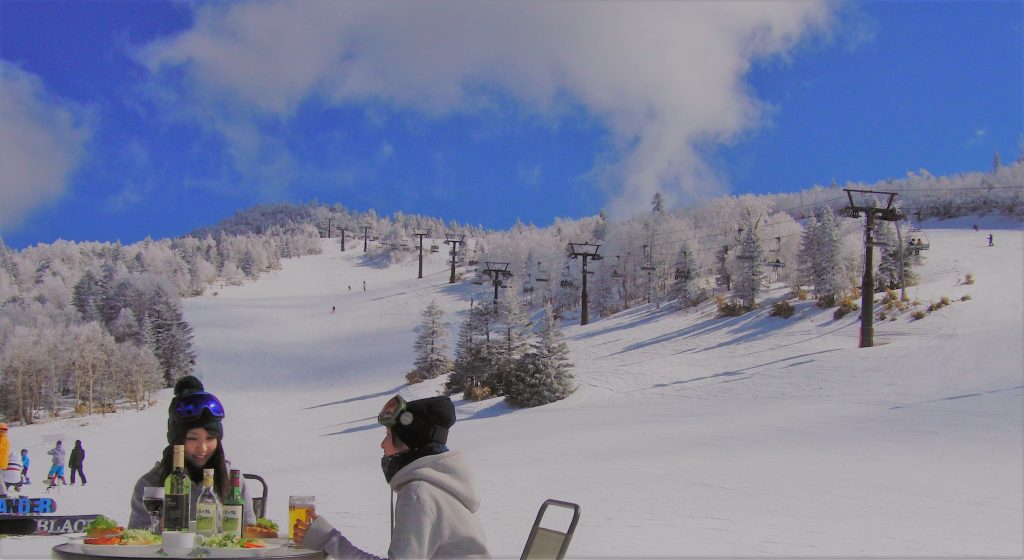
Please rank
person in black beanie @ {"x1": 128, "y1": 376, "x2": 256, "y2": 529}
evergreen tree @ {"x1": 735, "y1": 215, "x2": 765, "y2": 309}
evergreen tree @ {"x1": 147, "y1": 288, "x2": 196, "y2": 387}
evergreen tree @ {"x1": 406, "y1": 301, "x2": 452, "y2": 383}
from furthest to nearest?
evergreen tree @ {"x1": 147, "y1": 288, "x2": 196, "y2": 387} < evergreen tree @ {"x1": 735, "y1": 215, "x2": 765, "y2": 309} < evergreen tree @ {"x1": 406, "y1": 301, "x2": 452, "y2": 383} < person in black beanie @ {"x1": 128, "y1": 376, "x2": 256, "y2": 529}

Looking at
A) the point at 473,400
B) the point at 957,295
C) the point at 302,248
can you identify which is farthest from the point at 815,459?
the point at 302,248

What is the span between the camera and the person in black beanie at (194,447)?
14.2 feet

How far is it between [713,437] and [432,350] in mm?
25859

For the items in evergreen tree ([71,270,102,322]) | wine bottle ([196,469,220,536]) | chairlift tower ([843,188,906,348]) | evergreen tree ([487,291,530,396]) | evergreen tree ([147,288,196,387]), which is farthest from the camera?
evergreen tree ([71,270,102,322])

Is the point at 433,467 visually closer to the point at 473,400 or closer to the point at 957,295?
the point at 473,400

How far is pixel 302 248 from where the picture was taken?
172 metres

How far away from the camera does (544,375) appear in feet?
93.8

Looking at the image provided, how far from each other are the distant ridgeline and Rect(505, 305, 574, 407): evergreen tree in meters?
7.62

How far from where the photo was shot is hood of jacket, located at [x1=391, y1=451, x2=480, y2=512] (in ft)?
11.3

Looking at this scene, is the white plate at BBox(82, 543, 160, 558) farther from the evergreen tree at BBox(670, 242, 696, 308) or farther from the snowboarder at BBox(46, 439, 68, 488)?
the evergreen tree at BBox(670, 242, 696, 308)

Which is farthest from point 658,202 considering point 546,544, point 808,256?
point 546,544

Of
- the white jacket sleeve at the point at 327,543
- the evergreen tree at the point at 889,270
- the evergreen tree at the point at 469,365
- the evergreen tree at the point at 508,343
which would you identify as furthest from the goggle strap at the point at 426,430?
the evergreen tree at the point at 889,270

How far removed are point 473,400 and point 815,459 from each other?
17934 mm

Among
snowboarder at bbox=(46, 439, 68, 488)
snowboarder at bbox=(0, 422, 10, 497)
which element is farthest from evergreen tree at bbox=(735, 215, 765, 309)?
snowboarder at bbox=(0, 422, 10, 497)
